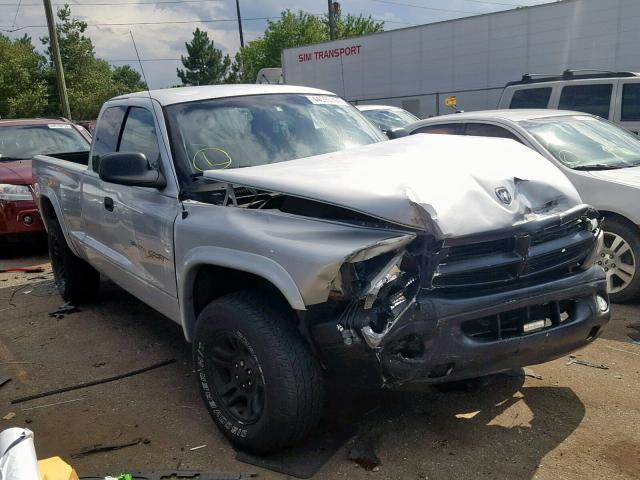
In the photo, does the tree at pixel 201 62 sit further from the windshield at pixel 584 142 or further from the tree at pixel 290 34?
the windshield at pixel 584 142

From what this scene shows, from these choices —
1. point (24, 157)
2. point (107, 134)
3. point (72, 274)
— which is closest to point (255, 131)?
point (107, 134)

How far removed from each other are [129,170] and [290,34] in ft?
158

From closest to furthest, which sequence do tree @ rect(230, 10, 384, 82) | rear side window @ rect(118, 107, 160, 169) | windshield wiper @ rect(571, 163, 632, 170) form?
rear side window @ rect(118, 107, 160, 169) < windshield wiper @ rect(571, 163, 632, 170) < tree @ rect(230, 10, 384, 82)

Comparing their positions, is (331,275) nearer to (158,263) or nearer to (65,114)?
(158,263)

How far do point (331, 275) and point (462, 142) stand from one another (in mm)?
1407

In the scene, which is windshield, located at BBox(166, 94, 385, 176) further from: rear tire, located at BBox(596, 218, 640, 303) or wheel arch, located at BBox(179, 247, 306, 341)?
rear tire, located at BBox(596, 218, 640, 303)

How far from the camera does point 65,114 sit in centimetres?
1967

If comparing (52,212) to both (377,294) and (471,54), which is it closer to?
(377,294)

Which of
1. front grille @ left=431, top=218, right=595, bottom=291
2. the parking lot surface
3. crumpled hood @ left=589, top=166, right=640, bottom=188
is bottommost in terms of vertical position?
the parking lot surface

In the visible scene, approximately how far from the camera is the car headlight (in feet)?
26.1

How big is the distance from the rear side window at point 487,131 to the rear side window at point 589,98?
109 inches

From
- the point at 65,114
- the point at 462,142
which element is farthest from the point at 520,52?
the point at 462,142

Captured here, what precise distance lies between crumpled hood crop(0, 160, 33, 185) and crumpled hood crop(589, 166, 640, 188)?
673 centimetres

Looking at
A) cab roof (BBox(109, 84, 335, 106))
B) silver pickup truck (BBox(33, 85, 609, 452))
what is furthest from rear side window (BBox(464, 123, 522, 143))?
silver pickup truck (BBox(33, 85, 609, 452))
